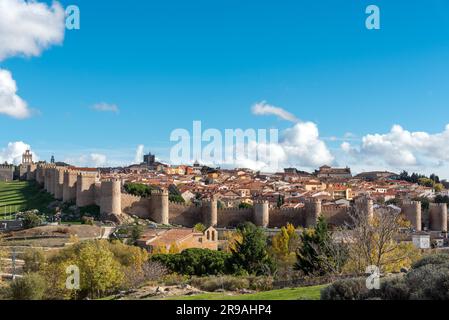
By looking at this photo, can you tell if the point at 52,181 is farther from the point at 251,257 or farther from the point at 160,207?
the point at 251,257

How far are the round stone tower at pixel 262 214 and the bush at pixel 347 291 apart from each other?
37.6m

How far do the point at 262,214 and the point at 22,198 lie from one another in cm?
2624

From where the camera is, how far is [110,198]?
47.8 meters

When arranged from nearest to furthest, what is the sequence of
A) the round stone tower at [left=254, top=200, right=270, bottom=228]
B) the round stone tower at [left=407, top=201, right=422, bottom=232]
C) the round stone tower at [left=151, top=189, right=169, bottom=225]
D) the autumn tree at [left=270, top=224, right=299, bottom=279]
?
the autumn tree at [left=270, top=224, right=299, bottom=279] → the round stone tower at [left=407, top=201, right=422, bottom=232] → the round stone tower at [left=254, top=200, right=270, bottom=228] → the round stone tower at [left=151, top=189, right=169, bottom=225]

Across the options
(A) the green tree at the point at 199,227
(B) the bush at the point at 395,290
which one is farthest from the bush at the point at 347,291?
(A) the green tree at the point at 199,227

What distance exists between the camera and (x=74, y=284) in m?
20.5

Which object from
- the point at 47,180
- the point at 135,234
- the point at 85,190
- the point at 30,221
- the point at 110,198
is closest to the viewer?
the point at 135,234

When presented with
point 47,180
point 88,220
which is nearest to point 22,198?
point 47,180

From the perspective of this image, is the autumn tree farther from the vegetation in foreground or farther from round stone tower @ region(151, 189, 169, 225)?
the vegetation in foreground

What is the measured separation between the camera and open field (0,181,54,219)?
53.8 meters

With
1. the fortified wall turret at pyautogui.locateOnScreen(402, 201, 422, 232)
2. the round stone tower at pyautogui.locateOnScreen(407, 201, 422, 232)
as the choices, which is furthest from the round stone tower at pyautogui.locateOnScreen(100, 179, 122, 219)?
the round stone tower at pyautogui.locateOnScreen(407, 201, 422, 232)

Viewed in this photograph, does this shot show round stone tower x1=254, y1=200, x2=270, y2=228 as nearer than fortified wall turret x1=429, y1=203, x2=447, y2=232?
Yes

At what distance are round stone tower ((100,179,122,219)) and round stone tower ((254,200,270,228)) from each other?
36.1 ft
